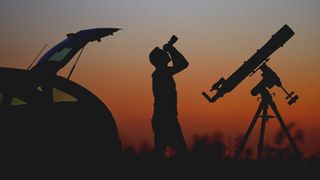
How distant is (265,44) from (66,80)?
18.2 ft

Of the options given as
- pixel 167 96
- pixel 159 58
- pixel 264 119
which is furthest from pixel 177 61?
pixel 264 119

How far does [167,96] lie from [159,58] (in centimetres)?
60

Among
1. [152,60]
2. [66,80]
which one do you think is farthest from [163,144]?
[66,80]

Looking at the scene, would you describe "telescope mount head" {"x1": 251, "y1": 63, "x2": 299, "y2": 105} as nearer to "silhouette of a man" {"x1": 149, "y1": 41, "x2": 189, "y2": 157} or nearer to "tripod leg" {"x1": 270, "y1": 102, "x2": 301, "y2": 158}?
"tripod leg" {"x1": 270, "y1": 102, "x2": 301, "y2": 158}

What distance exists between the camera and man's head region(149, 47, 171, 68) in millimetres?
9094

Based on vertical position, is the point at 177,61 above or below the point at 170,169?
above

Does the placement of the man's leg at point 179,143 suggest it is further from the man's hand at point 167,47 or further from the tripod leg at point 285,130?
the tripod leg at point 285,130

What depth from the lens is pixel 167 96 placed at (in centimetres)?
902

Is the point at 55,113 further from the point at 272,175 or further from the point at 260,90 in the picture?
the point at 260,90

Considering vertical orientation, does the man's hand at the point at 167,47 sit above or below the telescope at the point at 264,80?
above

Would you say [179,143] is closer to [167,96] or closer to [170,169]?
[167,96]

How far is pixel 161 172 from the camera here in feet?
31.2

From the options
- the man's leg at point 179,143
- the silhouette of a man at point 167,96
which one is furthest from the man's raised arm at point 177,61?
the man's leg at point 179,143

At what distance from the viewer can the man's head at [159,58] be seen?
29.8 ft
